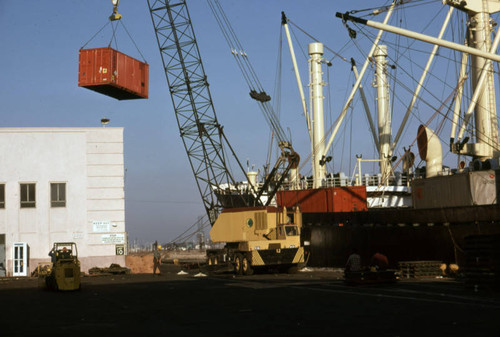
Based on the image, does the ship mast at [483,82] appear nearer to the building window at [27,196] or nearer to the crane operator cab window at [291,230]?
the crane operator cab window at [291,230]

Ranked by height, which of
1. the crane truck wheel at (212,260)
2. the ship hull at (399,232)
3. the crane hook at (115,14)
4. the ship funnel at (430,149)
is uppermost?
the crane hook at (115,14)

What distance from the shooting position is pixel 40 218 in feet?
149

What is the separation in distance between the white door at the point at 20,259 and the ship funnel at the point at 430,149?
29.3m

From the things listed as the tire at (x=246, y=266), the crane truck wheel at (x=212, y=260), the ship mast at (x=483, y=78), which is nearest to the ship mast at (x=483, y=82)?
the ship mast at (x=483, y=78)

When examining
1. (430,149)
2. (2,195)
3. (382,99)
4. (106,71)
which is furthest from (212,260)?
(382,99)

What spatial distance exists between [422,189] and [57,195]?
26.0 m

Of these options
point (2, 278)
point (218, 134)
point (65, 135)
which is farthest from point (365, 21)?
point (218, 134)

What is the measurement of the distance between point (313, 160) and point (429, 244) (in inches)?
1122

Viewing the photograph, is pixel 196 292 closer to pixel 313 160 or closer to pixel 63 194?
pixel 63 194

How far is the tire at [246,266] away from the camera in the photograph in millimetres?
38781

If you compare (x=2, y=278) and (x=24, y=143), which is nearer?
(x=2, y=278)

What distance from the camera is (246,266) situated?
128 ft

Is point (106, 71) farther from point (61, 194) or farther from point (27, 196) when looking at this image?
point (27, 196)

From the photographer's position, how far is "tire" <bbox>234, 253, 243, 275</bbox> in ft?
130
